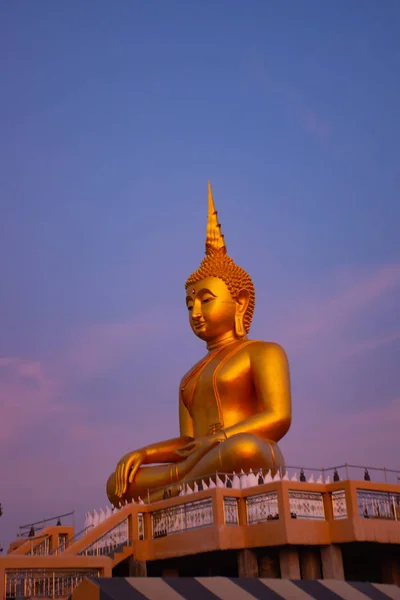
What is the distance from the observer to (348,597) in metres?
9.69

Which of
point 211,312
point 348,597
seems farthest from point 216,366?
point 348,597

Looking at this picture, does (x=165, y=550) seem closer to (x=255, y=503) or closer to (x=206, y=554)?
(x=206, y=554)

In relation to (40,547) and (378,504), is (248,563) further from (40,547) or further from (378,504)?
(40,547)

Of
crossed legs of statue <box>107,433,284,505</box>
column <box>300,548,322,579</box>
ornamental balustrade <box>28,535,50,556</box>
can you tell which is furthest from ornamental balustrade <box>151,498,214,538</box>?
ornamental balustrade <box>28,535,50,556</box>

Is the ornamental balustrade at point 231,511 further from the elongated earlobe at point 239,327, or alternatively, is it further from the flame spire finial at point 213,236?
the flame spire finial at point 213,236

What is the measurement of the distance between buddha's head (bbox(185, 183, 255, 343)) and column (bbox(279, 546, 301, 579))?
6902 mm

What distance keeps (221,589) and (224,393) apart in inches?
346

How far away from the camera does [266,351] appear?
17.5 m

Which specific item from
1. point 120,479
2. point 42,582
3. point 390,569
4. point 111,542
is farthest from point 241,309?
point 42,582

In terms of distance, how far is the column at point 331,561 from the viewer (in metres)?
13.0

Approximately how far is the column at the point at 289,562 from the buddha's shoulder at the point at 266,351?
5187 mm

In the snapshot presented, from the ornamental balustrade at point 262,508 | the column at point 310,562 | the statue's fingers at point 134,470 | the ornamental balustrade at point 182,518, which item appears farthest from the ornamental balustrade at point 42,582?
the statue's fingers at point 134,470

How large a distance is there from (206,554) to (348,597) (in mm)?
4291

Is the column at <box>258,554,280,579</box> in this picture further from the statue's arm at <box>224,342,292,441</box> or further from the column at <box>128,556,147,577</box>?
the statue's arm at <box>224,342,292,441</box>
